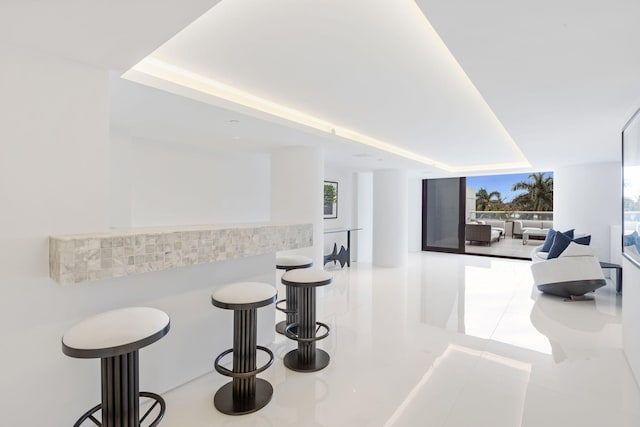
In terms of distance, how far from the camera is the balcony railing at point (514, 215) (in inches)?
475

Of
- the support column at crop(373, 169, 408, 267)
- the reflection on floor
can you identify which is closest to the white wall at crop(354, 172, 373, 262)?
the support column at crop(373, 169, 408, 267)

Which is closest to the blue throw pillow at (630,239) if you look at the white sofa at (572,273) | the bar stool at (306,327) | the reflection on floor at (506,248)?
the white sofa at (572,273)

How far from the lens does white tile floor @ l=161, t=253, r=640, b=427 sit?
2.06 metres

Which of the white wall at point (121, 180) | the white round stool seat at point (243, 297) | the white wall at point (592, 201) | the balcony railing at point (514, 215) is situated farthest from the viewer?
the balcony railing at point (514, 215)

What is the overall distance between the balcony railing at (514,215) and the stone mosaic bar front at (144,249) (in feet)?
39.6

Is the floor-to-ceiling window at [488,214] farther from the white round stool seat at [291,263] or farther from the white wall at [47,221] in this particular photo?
the white wall at [47,221]

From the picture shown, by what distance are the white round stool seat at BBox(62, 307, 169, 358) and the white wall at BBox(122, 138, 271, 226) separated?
284 cm

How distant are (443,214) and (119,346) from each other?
9378 millimetres

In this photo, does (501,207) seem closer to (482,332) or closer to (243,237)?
(482,332)

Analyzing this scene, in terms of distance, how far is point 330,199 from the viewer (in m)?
7.07

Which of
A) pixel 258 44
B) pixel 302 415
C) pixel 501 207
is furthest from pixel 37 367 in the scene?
pixel 501 207

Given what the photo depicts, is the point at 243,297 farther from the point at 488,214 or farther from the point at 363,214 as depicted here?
the point at 488,214

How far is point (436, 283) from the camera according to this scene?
222 inches

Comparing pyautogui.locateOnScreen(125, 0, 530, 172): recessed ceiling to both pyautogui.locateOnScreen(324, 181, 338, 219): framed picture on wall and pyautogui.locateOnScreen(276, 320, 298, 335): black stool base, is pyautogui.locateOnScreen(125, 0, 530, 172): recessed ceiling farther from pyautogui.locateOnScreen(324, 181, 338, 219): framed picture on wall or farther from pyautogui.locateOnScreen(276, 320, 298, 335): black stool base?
pyautogui.locateOnScreen(324, 181, 338, 219): framed picture on wall
